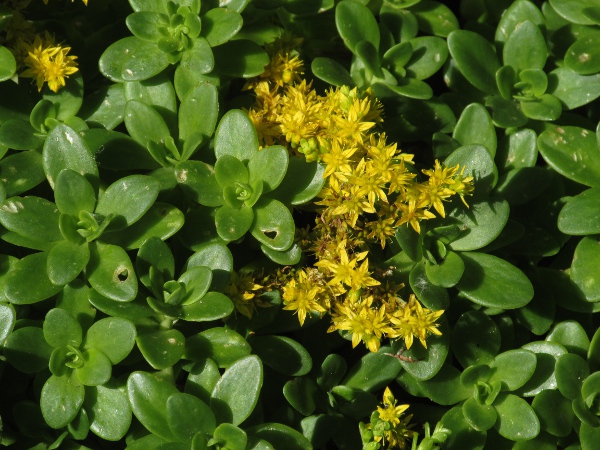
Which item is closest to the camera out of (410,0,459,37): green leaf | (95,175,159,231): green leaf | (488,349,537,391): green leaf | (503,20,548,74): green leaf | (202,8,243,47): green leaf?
(95,175,159,231): green leaf

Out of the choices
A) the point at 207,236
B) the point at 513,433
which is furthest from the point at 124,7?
the point at 513,433

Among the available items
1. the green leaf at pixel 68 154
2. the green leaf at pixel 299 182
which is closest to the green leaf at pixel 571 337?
the green leaf at pixel 299 182

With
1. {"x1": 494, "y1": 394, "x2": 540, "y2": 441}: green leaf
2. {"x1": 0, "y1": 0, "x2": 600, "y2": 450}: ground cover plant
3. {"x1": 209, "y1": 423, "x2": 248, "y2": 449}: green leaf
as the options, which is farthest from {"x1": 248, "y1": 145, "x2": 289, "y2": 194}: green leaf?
{"x1": 494, "y1": 394, "x2": 540, "y2": 441}: green leaf

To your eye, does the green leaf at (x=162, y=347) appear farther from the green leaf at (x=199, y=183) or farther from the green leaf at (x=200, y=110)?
the green leaf at (x=200, y=110)

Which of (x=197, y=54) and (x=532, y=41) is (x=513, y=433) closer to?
(x=532, y=41)

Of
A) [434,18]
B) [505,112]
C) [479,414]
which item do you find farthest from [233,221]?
[434,18]

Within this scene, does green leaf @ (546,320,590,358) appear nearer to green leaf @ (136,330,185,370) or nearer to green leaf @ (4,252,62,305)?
green leaf @ (136,330,185,370)
